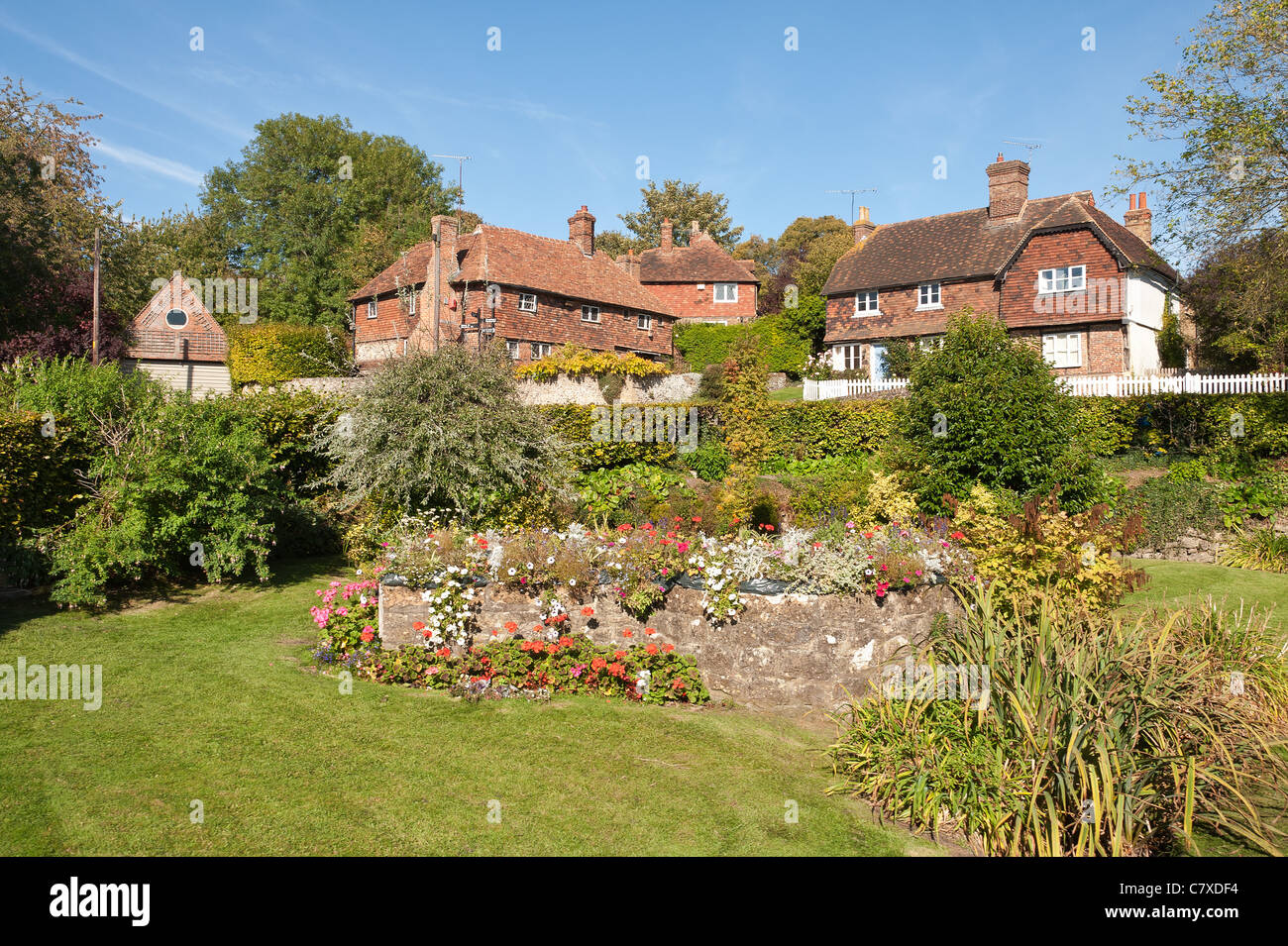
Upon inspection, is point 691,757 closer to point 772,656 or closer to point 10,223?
point 772,656

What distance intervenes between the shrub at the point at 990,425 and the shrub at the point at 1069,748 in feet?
14.3

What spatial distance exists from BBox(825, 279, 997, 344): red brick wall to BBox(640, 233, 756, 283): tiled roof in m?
11.2

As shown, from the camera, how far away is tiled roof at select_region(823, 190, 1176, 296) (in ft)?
106

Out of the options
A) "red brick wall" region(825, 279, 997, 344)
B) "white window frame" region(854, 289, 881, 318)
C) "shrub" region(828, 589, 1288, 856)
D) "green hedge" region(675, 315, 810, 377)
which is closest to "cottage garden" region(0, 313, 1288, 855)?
"shrub" region(828, 589, 1288, 856)

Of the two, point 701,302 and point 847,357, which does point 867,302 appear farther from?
point 701,302

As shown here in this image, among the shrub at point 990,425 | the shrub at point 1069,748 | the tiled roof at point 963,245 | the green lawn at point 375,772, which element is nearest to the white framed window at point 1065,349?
the tiled roof at point 963,245

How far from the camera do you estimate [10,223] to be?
26.0 meters

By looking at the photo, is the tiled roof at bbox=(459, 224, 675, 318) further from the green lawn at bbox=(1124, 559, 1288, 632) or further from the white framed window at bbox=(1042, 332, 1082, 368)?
the green lawn at bbox=(1124, 559, 1288, 632)

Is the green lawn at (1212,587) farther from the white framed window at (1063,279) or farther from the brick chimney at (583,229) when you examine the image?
the brick chimney at (583,229)

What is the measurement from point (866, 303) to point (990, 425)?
1137 inches

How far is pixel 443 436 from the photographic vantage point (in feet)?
34.2

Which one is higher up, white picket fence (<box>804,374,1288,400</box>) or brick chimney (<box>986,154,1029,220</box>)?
brick chimney (<box>986,154,1029,220</box>)
